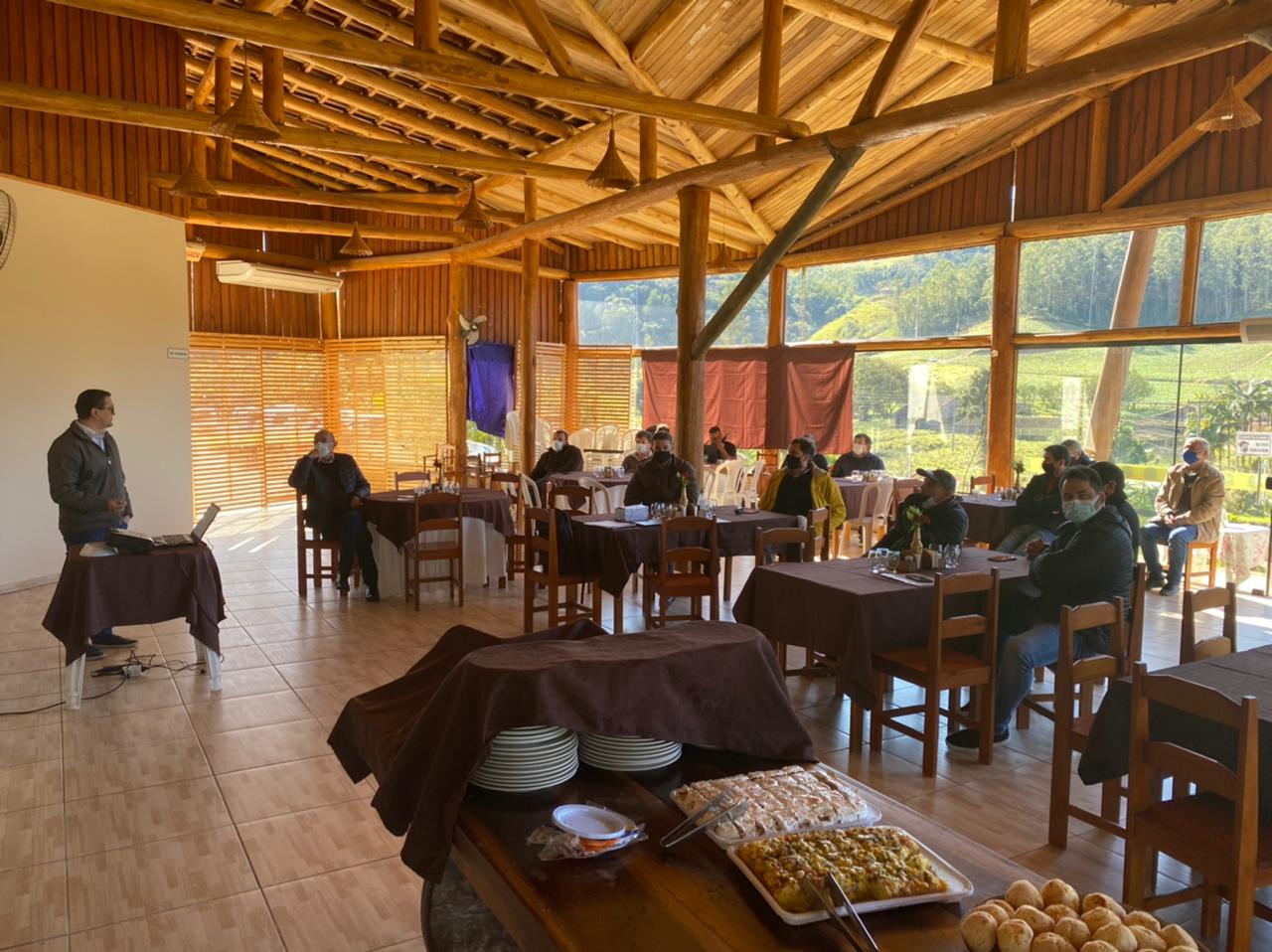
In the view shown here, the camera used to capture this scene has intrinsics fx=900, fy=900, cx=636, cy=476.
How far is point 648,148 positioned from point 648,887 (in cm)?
820

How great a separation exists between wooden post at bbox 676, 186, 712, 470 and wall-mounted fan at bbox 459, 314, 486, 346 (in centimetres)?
608

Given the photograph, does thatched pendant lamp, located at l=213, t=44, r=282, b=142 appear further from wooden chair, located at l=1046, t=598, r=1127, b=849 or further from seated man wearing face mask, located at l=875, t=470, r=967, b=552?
wooden chair, located at l=1046, t=598, r=1127, b=849

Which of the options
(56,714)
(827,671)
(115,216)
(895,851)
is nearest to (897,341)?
(827,671)

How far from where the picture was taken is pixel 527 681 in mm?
2023

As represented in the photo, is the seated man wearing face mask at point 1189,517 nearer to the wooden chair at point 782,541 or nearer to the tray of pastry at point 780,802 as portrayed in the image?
the wooden chair at point 782,541

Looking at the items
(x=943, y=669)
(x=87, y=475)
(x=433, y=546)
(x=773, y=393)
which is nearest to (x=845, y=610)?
(x=943, y=669)

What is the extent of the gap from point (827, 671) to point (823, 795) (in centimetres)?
399

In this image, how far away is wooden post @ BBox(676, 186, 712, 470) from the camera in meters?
8.80

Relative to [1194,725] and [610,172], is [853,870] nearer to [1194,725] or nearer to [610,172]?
[1194,725]

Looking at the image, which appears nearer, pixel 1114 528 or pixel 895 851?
pixel 895 851

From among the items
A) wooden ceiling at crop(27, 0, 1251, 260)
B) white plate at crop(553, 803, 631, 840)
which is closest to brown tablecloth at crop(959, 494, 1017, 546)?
wooden ceiling at crop(27, 0, 1251, 260)

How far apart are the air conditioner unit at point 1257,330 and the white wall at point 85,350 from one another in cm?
1108

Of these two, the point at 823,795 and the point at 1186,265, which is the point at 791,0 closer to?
the point at 1186,265

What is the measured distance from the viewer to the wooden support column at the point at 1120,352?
9.94 meters
